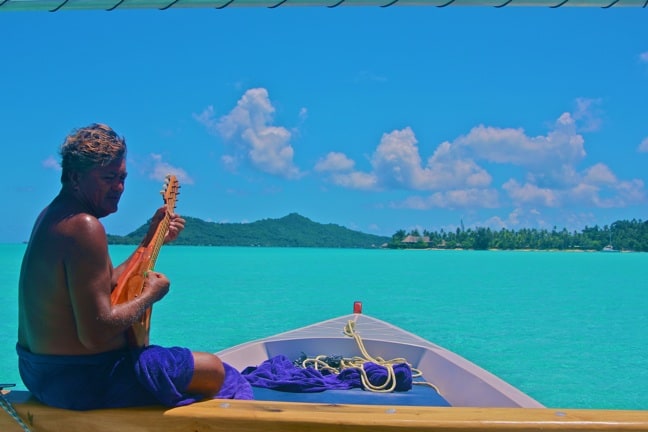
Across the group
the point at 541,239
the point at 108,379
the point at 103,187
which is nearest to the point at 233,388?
the point at 108,379

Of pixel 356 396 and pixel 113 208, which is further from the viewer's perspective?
pixel 356 396

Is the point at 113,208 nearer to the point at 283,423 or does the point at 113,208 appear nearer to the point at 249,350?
the point at 283,423

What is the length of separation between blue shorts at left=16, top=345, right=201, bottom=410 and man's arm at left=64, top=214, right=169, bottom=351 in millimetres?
84

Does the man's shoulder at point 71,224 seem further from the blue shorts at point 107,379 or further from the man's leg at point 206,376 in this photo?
the man's leg at point 206,376

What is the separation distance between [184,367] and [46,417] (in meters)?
0.38

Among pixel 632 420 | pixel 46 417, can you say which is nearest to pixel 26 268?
pixel 46 417

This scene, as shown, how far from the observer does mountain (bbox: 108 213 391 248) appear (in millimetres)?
119188

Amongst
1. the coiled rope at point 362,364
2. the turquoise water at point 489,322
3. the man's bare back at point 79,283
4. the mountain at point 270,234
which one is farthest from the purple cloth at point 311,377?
the mountain at point 270,234

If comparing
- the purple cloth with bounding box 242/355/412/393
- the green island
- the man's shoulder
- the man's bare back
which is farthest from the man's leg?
the green island

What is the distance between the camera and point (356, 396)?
12.3 feet

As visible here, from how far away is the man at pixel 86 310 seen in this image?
1.68 metres

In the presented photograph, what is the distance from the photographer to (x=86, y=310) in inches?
66.0

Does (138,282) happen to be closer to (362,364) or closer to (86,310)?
(86,310)

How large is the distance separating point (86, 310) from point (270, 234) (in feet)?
419
